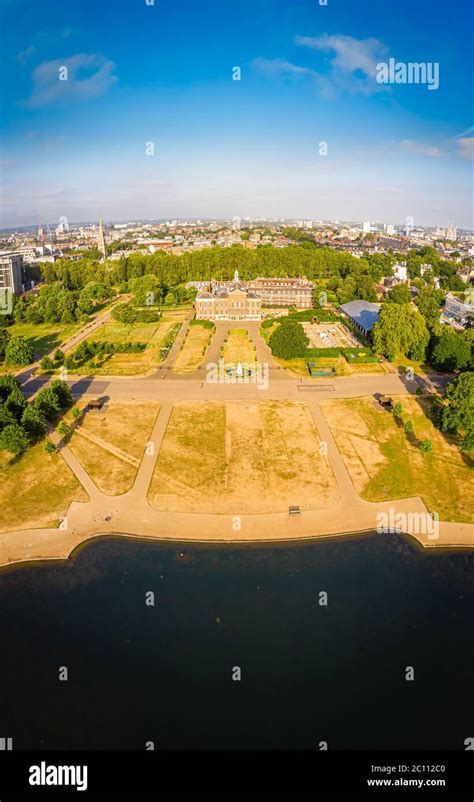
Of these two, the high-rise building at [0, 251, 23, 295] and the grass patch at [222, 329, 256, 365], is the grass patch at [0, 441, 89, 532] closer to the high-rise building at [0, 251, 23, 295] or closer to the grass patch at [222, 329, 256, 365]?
the grass patch at [222, 329, 256, 365]

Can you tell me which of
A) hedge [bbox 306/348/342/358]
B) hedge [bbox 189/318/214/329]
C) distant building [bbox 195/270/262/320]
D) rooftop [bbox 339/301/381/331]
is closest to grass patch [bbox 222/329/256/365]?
hedge [bbox 189/318/214/329]

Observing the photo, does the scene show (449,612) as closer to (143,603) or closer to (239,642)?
(239,642)

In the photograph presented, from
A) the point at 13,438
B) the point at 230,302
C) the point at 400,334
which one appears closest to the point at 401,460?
the point at 400,334

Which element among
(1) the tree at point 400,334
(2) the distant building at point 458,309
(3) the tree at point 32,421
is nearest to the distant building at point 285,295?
(2) the distant building at point 458,309

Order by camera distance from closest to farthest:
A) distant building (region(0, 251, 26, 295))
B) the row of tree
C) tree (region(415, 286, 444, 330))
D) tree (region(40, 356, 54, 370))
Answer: the row of tree < tree (region(40, 356, 54, 370)) < tree (region(415, 286, 444, 330)) < distant building (region(0, 251, 26, 295))

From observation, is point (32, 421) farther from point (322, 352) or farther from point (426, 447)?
point (322, 352)

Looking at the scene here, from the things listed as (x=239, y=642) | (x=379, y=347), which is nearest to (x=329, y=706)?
(x=239, y=642)

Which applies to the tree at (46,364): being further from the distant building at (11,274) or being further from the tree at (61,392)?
the distant building at (11,274)
